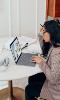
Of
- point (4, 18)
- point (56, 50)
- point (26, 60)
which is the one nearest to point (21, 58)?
point (26, 60)

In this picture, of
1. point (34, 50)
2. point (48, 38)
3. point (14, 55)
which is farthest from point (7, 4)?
point (48, 38)

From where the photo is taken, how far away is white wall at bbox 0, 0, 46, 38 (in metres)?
3.12

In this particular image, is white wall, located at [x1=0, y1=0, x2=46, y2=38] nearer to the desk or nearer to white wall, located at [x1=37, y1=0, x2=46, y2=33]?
white wall, located at [x1=37, y1=0, x2=46, y2=33]

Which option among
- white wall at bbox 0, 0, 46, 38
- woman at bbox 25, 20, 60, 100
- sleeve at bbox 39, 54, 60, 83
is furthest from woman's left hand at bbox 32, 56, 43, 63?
white wall at bbox 0, 0, 46, 38

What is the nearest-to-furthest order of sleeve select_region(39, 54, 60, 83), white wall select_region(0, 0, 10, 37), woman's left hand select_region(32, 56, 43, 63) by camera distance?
sleeve select_region(39, 54, 60, 83) → woman's left hand select_region(32, 56, 43, 63) → white wall select_region(0, 0, 10, 37)

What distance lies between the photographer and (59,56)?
1390 millimetres

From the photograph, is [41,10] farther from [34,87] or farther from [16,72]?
[16,72]

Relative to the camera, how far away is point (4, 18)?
3145 mm

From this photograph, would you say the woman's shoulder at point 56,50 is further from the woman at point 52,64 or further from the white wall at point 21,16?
the white wall at point 21,16

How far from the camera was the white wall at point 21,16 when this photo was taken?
3115mm

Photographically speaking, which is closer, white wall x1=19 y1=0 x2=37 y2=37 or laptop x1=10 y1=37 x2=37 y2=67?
laptop x1=10 y1=37 x2=37 y2=67

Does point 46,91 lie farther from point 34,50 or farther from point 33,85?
point 34,50

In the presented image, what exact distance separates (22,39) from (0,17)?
0.95 metres

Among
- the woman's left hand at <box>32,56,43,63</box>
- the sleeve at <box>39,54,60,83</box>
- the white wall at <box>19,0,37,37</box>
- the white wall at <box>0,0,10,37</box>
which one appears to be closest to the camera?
the sleeve at <box>39,54,60,83</box>
